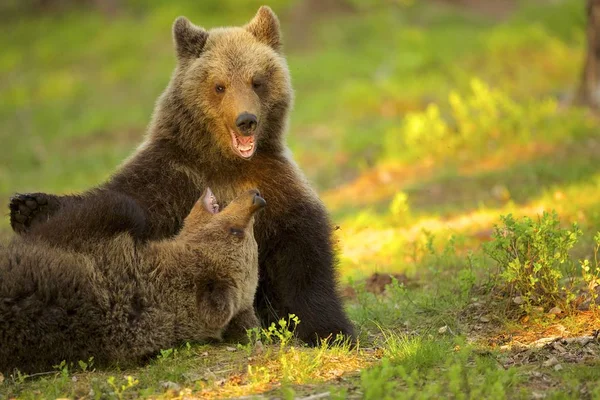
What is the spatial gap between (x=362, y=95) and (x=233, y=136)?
1194 cm

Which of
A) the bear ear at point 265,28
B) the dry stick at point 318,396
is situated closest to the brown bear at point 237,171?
the bear ear at point 265,28

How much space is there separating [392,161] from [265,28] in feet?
23.4

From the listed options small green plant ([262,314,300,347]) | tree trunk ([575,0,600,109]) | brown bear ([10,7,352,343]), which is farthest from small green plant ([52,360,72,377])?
tree trunk ([575,0,600,109])

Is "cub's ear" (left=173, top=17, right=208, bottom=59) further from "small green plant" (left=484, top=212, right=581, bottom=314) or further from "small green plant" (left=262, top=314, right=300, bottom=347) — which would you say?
"small green plant" (left=484, top=212, right=581, bottom=314)

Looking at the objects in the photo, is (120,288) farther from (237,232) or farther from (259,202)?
(259,202)

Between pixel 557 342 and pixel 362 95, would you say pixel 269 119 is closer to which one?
pixel 557 342

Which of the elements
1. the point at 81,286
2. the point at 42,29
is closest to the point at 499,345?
the point at 81,286

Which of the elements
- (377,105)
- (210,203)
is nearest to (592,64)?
(377,105)

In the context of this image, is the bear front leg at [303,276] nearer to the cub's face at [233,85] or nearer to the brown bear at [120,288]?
the brown bear at [120,288]

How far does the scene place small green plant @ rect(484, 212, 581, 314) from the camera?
625 centimetres

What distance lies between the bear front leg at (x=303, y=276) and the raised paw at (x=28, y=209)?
5.03 feet

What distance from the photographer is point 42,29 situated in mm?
27359

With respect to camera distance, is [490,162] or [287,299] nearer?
[287,299]

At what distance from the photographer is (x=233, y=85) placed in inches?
254
